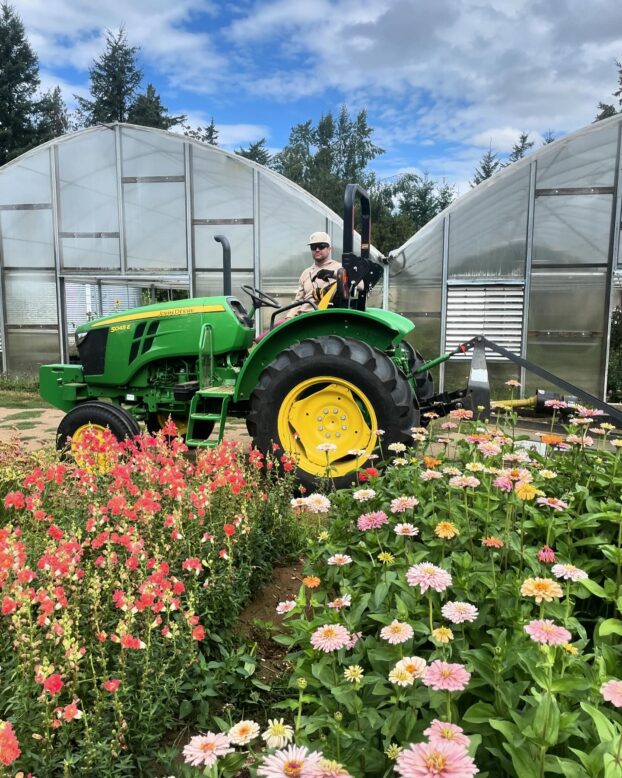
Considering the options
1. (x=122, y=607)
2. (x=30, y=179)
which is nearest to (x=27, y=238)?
(x=30, y=179)

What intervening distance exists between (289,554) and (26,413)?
20.4 ft

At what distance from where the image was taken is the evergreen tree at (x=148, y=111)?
30344 millimetres

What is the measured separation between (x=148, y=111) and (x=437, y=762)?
34.2 metres

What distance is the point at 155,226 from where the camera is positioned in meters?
9.58

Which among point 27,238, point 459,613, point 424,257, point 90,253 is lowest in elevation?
point 459,613

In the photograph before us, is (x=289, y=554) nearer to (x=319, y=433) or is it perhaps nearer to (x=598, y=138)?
(x=319, y=433)

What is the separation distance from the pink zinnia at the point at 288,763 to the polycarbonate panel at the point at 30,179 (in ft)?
35.1

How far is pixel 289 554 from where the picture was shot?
8.84 feet

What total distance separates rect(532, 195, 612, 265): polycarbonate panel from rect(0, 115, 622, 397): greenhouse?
1 centimetres

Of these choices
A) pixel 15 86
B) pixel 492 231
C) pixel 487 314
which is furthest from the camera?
A: pixel 15 86

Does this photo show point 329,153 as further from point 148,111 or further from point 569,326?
point 569,326

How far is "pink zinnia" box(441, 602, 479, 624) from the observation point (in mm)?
1258

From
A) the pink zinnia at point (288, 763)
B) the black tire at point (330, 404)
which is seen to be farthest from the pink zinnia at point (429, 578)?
the black tire at point (330, 404)

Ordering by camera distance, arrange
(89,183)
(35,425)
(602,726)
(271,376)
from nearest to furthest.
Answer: (602,726) → (271,376) → (35,425) → (89,183)
